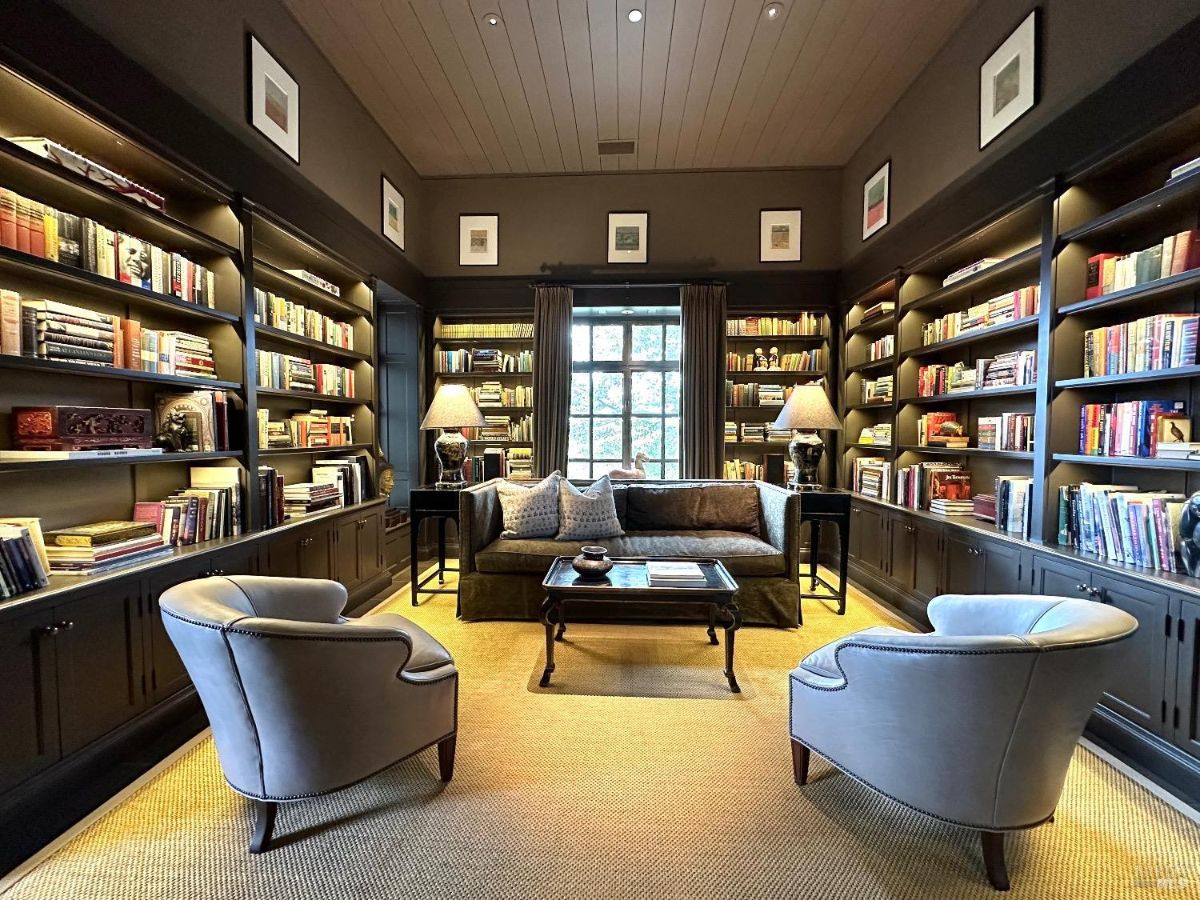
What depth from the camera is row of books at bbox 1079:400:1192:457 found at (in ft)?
6.77

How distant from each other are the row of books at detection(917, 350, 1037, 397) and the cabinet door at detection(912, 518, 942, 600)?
905 mm

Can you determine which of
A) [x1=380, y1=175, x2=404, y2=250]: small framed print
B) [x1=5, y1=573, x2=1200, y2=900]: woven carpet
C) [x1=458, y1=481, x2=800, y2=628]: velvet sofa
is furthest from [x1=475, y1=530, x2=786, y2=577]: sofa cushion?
[x1=380, y1=175, x2=404, y2=250]: small framed print

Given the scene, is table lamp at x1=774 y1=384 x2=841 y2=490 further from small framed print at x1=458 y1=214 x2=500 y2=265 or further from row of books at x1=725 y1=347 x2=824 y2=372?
small framed print at x1=458 y1=214 x2=500 y2=265

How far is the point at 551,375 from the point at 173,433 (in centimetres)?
313

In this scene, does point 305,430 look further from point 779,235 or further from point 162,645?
point 779,235

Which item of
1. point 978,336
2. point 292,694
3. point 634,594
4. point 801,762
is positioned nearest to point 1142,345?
point 978,336

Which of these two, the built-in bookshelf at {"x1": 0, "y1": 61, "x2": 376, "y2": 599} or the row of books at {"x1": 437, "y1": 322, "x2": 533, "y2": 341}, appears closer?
the built-in bookshelf at {"x1": 0, "y1": 61, "x2": 376, "y2": 599}

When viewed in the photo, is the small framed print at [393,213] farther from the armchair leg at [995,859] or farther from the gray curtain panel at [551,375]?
the armchair leg at [995,859]

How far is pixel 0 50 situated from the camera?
5.02 feet

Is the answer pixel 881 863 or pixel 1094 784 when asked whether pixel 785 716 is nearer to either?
pixel 881 863

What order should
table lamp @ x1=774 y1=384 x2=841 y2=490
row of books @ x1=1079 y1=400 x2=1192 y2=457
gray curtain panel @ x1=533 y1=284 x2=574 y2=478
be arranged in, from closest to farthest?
1. row of books @ x1=1079 y1=400 x2=1192 y2=457
2. table lamp @ x1=774 y1=384 x2=841 y2=490
3. gray curtain panel @ x1=533 y1=284 x2=574 y2=478

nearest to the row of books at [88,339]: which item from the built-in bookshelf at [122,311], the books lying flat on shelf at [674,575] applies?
the built-in bookshelf at [122,311]

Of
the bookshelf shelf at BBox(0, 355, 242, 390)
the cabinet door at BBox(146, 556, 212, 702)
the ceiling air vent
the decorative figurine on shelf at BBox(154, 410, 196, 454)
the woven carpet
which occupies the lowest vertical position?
the woven carpet

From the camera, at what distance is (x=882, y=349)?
4.18 meters
